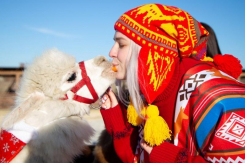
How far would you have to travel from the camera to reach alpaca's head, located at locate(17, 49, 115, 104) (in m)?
1.64

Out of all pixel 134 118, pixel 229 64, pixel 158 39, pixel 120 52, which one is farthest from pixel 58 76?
pixel 229 64

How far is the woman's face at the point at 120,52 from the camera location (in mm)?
1450

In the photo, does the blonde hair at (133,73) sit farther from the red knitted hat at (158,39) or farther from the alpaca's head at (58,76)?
the alpaca's head at (58,76)

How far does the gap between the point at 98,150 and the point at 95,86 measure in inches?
29.2

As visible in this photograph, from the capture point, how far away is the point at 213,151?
105 cm

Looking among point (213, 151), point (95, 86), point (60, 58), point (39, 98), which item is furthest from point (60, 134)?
point (213, 151)

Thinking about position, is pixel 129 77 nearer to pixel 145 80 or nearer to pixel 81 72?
pixel 145 80

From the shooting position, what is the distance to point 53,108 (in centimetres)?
162

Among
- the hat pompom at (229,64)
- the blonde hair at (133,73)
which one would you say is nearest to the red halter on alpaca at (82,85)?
the blonde hair at (133,73)

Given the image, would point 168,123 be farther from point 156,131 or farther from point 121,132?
point 121,132

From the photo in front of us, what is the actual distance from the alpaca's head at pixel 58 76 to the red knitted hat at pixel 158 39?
418mm

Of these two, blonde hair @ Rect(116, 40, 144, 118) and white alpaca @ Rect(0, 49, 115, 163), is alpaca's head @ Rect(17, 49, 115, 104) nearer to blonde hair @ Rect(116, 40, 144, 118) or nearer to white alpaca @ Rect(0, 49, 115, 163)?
white alpaca @ Rect(0, 49, 115, 163)

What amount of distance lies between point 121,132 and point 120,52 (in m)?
0.63

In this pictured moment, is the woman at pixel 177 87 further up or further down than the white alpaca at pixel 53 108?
further up
